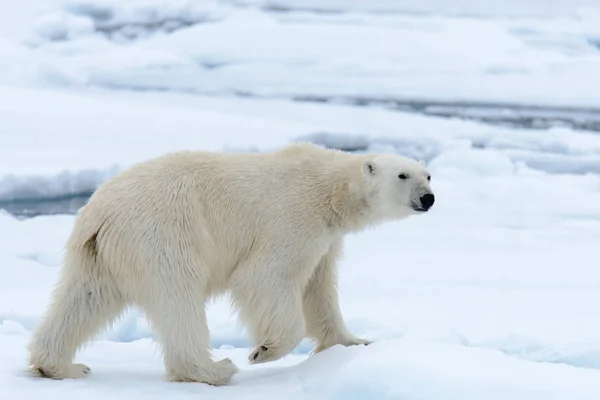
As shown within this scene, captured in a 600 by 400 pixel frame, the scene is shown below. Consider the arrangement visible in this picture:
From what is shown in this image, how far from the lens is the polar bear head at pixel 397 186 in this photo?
3.68m

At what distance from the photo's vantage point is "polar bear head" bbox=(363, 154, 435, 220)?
3680mm

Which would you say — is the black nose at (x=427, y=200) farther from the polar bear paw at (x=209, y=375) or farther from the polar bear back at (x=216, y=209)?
the polar bear paw at (x=209, y=375)

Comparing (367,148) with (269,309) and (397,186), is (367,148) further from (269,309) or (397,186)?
(269,309)

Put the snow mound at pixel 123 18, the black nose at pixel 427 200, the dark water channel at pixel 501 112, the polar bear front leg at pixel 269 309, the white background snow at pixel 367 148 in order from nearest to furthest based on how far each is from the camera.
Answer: the white background snow at pixel 367 148, the polar bear front leg at pixel 269 309, the black nose at pixel 427 200, the dark water channel at pixel 501 112, the snow mound at pixel 123 18

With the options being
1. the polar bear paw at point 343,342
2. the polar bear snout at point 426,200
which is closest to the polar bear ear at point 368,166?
the polar bear snout at point 426,200

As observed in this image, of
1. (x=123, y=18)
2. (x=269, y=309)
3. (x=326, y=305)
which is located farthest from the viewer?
(x=123, y=18)

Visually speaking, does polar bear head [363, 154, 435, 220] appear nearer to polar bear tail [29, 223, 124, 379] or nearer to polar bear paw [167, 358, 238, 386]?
polar bear paw [167, 358, 238, 386]

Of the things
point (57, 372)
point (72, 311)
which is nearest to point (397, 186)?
point (72, 311)

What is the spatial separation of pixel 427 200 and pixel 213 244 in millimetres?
847

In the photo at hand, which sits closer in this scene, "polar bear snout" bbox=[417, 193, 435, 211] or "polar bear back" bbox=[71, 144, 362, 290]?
"polar bear back" bbox=[71, 144, 362, 290]

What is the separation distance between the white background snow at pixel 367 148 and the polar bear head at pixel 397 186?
589mm

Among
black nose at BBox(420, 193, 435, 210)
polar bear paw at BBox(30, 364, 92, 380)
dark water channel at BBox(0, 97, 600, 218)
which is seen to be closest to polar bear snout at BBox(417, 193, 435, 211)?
black nose at BBox(420, 193, 435, 210)

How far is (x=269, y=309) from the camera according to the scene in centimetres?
350

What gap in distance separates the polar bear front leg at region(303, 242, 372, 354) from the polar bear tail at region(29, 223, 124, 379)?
86 cm
